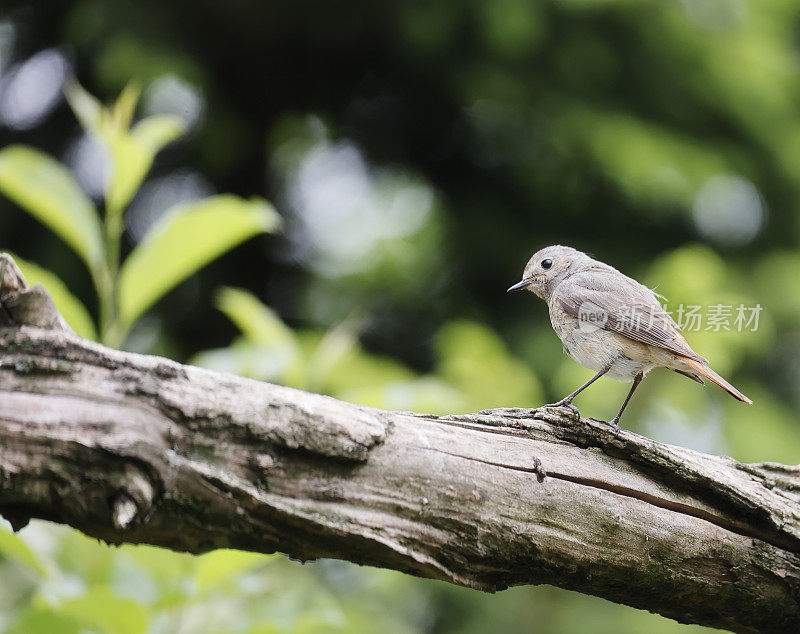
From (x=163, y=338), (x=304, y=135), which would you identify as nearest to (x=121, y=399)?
(x=163, y=338)

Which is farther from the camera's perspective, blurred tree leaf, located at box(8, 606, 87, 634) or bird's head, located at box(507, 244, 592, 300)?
bird's head, located at box(507, 244, 592, 300)

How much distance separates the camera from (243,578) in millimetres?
2783

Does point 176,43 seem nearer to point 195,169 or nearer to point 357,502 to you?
point 195,169

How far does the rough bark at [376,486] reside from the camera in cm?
155

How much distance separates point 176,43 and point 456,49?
1.74 meters

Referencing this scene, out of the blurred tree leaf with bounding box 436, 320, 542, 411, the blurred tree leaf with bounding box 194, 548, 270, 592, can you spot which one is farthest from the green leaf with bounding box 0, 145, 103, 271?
the blurred tree leaf with bounding box 436, 320, 542, 411

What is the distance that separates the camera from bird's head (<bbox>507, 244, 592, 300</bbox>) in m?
Answer: 3.20

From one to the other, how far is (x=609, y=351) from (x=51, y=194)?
1.88 m

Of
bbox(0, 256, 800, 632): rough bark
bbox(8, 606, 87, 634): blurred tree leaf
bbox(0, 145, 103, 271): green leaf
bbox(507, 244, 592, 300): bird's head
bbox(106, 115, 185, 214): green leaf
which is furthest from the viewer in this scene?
bbox(507, 244, 592, 300): bird's head

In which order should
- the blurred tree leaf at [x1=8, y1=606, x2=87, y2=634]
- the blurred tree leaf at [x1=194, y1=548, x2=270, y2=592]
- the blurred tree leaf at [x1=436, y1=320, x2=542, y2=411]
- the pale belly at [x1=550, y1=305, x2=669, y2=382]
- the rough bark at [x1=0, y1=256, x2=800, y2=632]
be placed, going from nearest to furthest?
the rough bark at [x1=0, y1=256, x2=800, y2=632] < the blurred tree leaf at [x1=8, y1=606, x2=87, y2=634] < the blurred tree leaf at [x1=194, y1=548, x2=270, y2=592] < the pale belly at [x1=550, y1=305, x2=669, y2=382] < the blurred tree leaf at [x1=436, y1=320, x2=542, y2=411]

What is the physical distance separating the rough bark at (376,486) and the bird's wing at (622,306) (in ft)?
1.54

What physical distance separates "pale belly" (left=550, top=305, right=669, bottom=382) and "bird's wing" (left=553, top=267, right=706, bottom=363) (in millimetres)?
36

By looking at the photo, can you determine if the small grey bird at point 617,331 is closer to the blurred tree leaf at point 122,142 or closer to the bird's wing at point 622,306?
the bird's wing at point 622,306

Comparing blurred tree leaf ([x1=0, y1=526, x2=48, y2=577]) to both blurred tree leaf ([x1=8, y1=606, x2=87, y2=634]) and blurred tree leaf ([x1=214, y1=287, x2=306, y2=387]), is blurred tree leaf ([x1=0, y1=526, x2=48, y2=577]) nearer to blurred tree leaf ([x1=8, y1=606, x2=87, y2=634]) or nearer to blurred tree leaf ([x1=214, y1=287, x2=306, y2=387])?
blurred tree leaf ([x1=8, y1=606, x2=87, y2=634])
